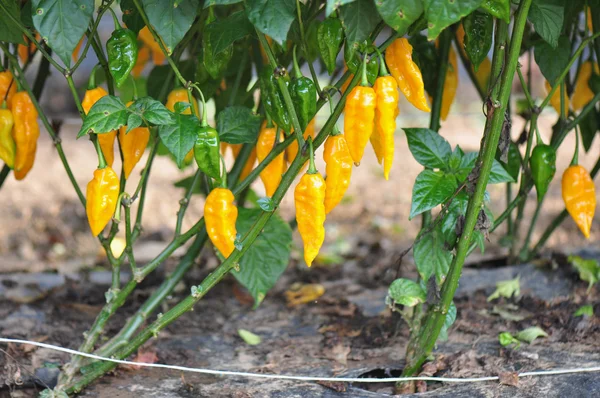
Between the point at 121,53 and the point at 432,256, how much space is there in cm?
79

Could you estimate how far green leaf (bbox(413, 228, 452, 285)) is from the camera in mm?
1601

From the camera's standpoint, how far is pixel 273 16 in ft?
4.23

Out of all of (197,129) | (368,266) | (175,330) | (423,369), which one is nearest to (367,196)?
(368,266)

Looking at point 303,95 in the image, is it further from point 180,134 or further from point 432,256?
point 432,256

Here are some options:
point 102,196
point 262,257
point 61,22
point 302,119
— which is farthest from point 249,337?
point 61,22

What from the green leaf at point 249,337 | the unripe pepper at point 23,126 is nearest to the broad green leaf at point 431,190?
the green leaf at point 249,337

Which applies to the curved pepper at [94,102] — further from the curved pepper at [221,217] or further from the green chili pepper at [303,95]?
the green chili pepper at [303,95]

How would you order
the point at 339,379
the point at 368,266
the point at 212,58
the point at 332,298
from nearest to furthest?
the point at 212,58 < the point at 339,379 < the point at 332,298 < the point at 368,266

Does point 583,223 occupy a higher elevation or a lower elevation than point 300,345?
higher

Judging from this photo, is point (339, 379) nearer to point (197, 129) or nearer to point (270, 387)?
point (270, 387)

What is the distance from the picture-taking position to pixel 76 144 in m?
5.10

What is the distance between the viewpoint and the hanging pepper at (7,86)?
1.75 meters

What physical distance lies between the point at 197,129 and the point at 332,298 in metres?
1.14

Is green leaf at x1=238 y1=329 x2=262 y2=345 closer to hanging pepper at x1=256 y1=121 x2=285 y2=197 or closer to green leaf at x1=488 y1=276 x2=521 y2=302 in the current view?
hanging pepper at x1=256 y1=121 x2=285 y2=197
